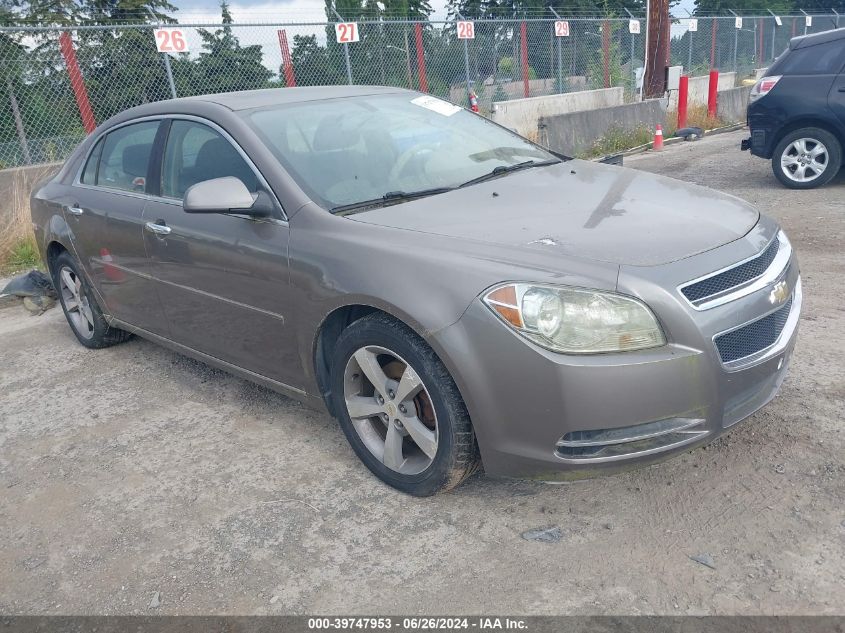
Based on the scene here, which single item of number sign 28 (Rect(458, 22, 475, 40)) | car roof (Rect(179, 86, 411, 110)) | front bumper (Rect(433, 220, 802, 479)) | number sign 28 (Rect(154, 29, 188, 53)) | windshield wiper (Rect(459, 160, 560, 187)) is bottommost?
front bumper (Rect(433, 220, 802, 479))

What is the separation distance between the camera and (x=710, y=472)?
9.80ft

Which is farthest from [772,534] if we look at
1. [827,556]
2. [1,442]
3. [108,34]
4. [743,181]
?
[108,34]

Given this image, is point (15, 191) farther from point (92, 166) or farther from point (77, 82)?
point (92, 166)

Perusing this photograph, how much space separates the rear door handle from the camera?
378 centimetres

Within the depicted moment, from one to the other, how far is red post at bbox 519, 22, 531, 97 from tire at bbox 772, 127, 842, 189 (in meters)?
7.93

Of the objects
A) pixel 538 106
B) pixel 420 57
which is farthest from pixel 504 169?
pixel 538 106

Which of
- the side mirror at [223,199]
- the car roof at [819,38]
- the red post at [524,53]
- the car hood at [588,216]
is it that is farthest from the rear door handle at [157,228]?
the red post at [524,53]

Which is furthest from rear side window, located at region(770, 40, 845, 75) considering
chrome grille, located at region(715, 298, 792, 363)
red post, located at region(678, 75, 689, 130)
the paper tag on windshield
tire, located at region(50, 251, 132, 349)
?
tire, located at region(50, 251, 132, 349)

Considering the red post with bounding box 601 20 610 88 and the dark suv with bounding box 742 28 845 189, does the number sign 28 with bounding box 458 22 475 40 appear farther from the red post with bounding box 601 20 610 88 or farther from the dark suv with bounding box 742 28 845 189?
the dark suv with bounding box 742 28 845 189

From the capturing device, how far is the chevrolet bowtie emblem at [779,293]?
2.71 meters

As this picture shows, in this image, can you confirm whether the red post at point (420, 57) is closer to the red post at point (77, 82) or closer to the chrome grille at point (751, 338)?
the red post at point (77, 82)

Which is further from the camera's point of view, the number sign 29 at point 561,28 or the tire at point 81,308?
the number sign 29 at point 561,28

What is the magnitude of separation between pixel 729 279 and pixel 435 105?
210 centimetres

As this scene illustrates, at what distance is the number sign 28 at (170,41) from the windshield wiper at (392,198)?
7.98 meters
